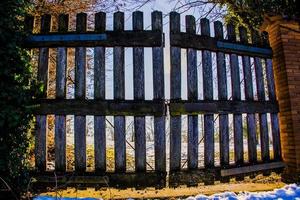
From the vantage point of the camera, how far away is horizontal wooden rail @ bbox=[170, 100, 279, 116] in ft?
15.4

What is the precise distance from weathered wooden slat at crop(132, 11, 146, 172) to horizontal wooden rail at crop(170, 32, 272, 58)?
51cm

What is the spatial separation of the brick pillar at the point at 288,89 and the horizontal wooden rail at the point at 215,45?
25 cm

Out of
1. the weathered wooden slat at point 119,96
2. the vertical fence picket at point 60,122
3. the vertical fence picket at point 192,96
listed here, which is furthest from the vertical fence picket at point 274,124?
the vertical fence picket at point 60,122

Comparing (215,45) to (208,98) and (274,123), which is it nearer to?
(208,98)

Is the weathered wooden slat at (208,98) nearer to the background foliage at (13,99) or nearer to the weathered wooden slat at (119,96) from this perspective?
the weathered wooden slat at (119,96)

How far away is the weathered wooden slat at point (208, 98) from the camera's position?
15.9 feet

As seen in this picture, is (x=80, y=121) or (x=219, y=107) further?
(x=219, y=107)

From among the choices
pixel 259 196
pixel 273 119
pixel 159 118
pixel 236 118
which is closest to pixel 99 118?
pixel 159 118

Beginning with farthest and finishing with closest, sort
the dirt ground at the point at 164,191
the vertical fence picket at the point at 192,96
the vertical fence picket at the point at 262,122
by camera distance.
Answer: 1. the vertical fence picket at the point at 262,122
2. the vertical fence picket at the point at 192,96
3. the dirt ground at the point at 164,191

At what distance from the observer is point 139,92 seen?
15.3ft

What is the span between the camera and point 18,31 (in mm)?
4309

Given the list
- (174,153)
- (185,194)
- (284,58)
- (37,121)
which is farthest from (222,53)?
(37,121)

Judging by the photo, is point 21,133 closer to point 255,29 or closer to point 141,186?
point 141,186

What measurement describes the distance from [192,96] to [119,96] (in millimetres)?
1043
